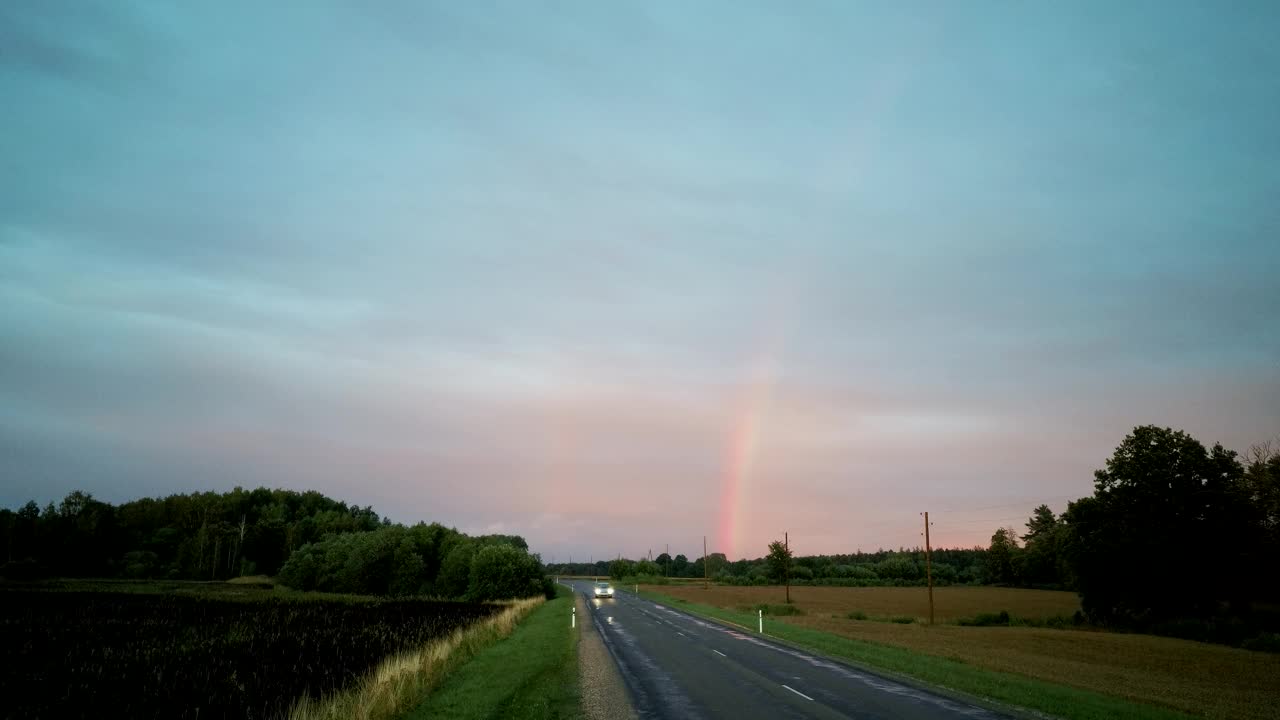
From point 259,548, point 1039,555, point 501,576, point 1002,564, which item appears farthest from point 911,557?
point 259,548

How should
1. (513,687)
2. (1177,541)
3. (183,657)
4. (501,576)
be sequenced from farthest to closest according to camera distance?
(501,576) < (1177,541) < (183,657) < (513,687)

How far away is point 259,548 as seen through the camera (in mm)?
144125

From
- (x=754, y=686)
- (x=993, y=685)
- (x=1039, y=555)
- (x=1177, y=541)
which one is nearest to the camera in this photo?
(x=754, y=686)

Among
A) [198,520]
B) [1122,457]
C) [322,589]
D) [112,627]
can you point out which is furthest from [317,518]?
[1122,457]

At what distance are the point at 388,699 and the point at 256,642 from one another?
16.1m

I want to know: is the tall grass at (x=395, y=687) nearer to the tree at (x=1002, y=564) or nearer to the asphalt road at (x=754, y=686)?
the asphalt road at (x=754, y=686)

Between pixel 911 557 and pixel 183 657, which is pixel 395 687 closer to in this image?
pixel 183 657

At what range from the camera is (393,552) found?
320 ft

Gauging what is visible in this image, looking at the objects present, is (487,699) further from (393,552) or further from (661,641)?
(393,552)

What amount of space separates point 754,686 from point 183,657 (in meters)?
18.9

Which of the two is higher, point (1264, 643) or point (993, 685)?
point (993, 685)

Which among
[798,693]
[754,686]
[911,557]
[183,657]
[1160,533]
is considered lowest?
[911,557]

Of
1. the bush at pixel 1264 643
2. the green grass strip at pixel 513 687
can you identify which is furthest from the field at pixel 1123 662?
the green grass strip at pixel 513 687

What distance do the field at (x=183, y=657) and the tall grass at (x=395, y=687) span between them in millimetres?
736
